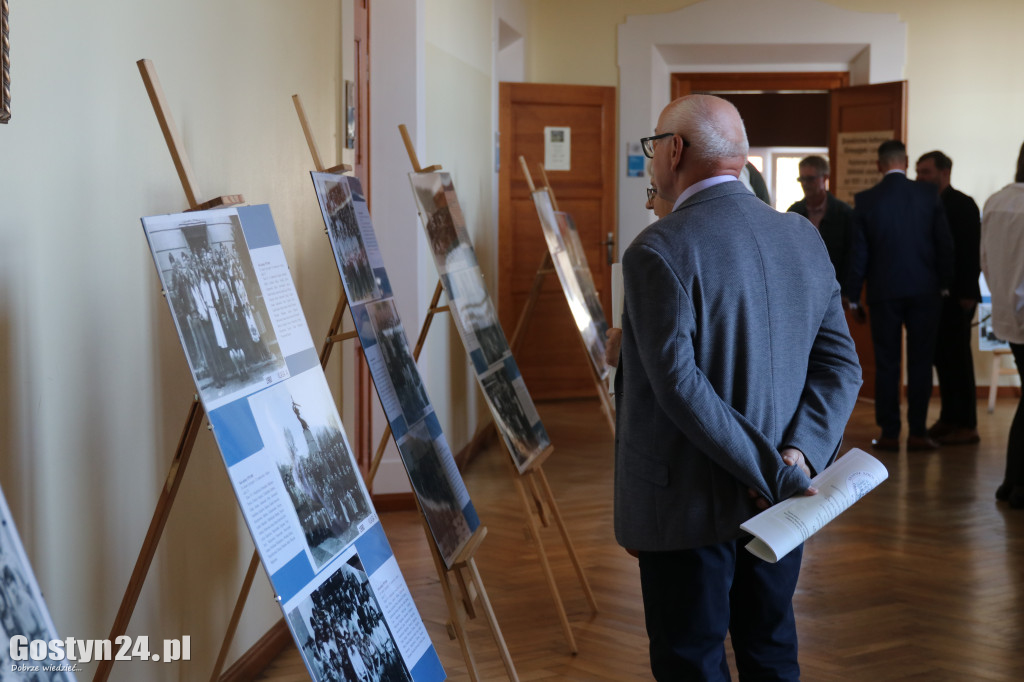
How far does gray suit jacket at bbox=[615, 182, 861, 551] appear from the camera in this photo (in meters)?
1.91

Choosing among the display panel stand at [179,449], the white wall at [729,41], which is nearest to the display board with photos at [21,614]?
the display panel stand at [179,449]

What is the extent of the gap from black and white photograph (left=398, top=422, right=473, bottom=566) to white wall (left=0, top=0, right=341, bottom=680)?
0.57 m

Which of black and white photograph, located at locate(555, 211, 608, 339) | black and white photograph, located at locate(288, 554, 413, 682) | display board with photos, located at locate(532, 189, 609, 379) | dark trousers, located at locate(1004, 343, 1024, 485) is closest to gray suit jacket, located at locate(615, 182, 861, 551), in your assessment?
black and white photograph, located at locate(288, 554, 413, 682)

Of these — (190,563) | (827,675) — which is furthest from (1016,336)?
(190,563)

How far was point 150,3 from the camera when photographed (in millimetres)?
2391

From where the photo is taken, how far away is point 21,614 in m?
1.22

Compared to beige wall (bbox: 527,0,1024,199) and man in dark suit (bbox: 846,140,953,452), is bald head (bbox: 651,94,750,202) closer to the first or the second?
man in dark suit (bbox: 846,140,953,452)

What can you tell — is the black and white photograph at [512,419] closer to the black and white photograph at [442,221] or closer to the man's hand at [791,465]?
the black and white photograph at [442,221]

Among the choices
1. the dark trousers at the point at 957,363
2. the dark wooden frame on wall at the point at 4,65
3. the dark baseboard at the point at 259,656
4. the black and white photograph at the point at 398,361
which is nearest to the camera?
the dark wooden frame on wall at the point at 4,65

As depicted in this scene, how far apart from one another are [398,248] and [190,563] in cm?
259

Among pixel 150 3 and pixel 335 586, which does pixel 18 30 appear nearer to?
pixel 150 3

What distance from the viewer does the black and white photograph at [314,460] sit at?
1.87 metres

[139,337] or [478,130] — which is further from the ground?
[478,130]

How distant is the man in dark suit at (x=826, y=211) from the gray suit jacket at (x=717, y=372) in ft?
17.1
